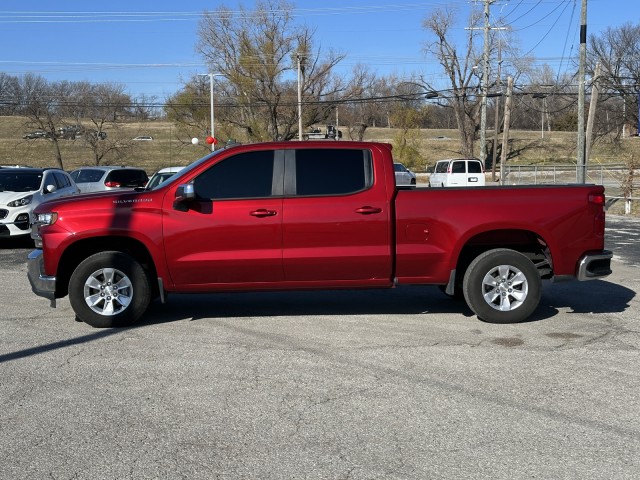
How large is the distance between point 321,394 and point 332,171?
296cm

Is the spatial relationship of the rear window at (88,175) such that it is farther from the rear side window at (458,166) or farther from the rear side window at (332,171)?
the rear side window at (458,166)

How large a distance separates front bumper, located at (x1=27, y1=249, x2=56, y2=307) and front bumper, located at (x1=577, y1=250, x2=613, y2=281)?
5.58 metres

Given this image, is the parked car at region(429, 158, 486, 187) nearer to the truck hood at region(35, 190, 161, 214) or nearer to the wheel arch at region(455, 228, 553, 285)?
the wheel arch at region(455, 228, 553, 285)

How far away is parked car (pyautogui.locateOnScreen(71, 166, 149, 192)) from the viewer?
21375mm

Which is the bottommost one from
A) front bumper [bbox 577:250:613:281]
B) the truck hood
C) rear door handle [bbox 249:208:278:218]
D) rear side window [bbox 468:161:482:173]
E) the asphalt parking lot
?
the asphalt parking lot

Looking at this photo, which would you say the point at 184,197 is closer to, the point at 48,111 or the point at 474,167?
the point at 474,167

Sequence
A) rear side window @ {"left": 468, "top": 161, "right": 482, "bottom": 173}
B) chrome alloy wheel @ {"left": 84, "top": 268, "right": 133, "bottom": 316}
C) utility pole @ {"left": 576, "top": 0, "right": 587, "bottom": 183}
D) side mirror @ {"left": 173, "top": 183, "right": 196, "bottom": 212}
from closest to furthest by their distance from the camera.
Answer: side mirror @ {"left": 173, "top": 183, "right": 196, "bottom": 212} → chrome alloy wheel @ {"left": 84, "top": 268, "right": 133, "bottom": 316} → utility pole @ {"left": 576, "top": 0, "right": 587, "bottom": 183} → rear side window @ {"left": 468, "top": 161, "right": 482, "bottom": 173}

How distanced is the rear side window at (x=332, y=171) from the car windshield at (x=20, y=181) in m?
9.78

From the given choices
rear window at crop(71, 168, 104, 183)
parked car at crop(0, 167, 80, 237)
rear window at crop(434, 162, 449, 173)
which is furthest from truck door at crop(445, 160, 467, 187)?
parked car at crop(0, 167, 80, 237)

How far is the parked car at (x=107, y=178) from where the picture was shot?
70.1ft

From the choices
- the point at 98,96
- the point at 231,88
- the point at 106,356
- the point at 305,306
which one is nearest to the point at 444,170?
the point at 231,88

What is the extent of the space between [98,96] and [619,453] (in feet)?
200

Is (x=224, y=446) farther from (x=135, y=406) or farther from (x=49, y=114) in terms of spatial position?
(x=49, y=114)

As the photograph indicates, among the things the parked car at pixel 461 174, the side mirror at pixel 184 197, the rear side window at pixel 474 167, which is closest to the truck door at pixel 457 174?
the parked car at pixel 461 174
